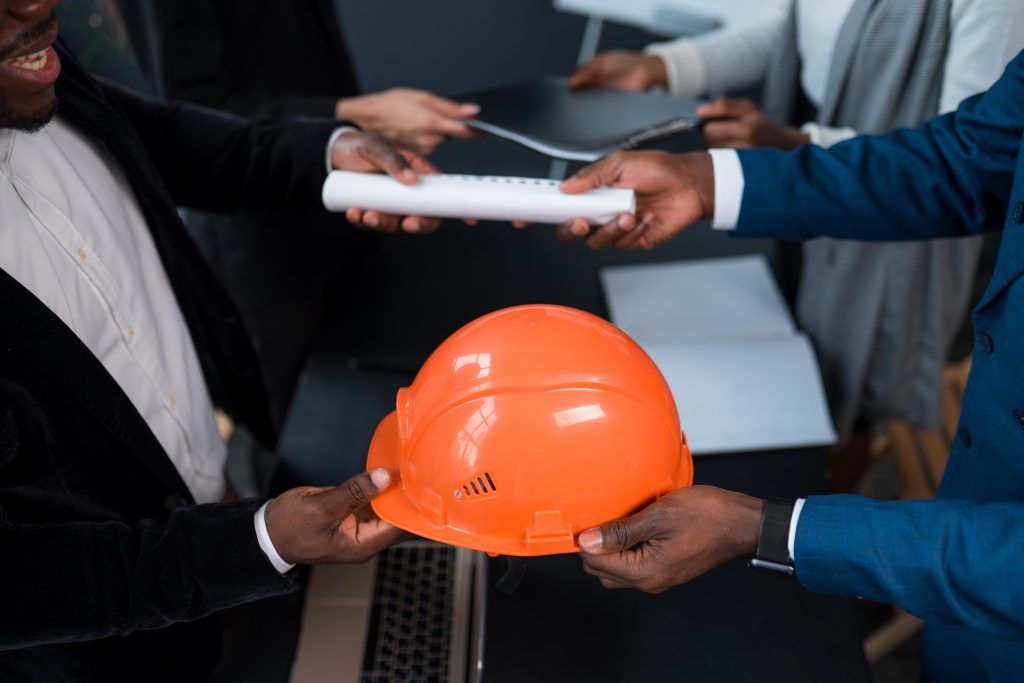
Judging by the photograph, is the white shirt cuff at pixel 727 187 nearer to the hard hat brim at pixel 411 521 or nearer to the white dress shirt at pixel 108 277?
the hard hat brim at pixel 411 521

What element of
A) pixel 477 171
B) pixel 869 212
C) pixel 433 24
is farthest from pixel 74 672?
pixel 433 24

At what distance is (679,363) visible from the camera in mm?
1357

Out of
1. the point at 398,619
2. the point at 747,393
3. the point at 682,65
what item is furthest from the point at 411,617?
the point at 682,65

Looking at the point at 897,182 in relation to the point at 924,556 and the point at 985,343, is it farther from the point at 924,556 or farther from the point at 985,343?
the point at 924,556

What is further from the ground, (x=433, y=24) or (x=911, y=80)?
(x=911, y=80)

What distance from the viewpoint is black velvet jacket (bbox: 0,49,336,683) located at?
0.84 m

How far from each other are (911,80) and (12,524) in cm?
147

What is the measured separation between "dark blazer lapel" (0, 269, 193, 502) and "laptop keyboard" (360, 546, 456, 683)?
379 millimetres

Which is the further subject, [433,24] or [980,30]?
[433,24]

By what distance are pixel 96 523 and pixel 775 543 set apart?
30.1 inches

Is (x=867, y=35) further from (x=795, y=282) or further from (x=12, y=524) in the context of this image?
(x=12, y=524)

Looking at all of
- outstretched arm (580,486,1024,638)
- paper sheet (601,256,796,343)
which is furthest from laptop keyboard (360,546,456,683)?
paper sheet (601,256,796,343)

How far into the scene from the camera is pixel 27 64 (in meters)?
0.87

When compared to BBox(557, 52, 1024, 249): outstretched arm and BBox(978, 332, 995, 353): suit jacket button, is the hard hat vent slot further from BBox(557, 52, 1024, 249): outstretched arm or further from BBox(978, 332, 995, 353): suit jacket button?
BBox(978, 332, 995, 353): suit jacket button
